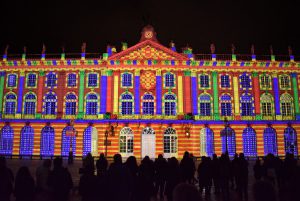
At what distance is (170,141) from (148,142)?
2681 millimetres

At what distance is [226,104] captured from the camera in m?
39.2

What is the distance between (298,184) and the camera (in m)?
5.01

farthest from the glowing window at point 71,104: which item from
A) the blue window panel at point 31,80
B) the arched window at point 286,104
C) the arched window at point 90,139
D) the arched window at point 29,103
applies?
the arched window at point 286,104

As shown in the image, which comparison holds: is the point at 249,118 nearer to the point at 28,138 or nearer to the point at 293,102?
the point at 293,102

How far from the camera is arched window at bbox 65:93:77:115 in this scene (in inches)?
1519

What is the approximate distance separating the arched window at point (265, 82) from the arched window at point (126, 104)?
1704 cm

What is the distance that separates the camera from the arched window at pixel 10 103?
128ft

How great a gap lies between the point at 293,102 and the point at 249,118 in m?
6.34

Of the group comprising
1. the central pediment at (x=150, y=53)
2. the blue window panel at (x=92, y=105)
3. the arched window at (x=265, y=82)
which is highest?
the central pediment at (x=150, y=53)

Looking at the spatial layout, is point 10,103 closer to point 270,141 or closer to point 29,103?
point 29,103

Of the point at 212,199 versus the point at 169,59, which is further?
the point at 169,59

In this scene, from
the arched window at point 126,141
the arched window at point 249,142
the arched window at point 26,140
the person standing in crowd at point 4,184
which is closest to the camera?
the person standing in crowd at point 4,184

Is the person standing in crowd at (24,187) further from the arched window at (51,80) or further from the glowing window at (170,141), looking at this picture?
the arched window at (51,80)

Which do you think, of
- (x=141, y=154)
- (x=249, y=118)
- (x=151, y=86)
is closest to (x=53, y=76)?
(x=151, y=86)
